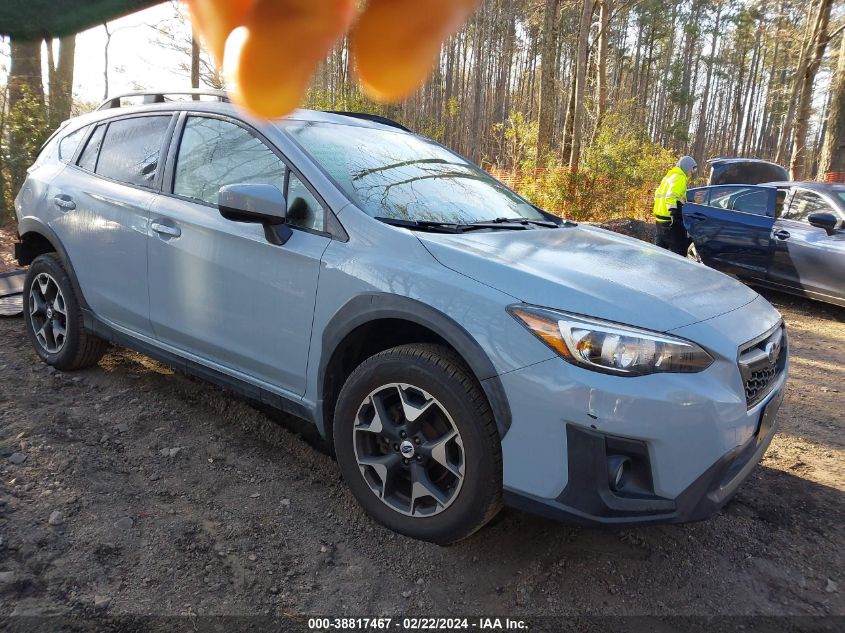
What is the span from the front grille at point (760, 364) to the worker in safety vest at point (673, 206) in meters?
5.91

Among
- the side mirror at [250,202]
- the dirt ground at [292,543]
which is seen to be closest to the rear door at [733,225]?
the dirt ground at [292,543]

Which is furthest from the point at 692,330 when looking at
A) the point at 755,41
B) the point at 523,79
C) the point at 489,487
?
the point at 523,79

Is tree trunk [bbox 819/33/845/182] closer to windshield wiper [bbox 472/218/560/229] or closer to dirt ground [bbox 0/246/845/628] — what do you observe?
dirt ground [bbox 0/246/845/628]

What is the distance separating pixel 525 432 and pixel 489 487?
247mm

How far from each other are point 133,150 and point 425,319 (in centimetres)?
216

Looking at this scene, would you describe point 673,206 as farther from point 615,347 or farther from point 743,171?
point 615,347

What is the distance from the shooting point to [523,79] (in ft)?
2.83

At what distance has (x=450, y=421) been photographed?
2.19 metres

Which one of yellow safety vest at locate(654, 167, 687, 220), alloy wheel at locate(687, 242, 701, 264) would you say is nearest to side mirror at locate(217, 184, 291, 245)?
alloy wheel at locate(687, 242, 701, 264)

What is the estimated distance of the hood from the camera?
2.06 metres

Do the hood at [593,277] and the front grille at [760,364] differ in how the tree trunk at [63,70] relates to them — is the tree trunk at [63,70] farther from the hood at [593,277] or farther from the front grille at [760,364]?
the front grille at [760,364]

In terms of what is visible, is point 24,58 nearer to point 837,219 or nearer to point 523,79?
point 523,79

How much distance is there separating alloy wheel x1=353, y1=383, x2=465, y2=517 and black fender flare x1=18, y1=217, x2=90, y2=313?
82.8 inches

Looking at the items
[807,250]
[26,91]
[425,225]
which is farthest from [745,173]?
[26,91]
